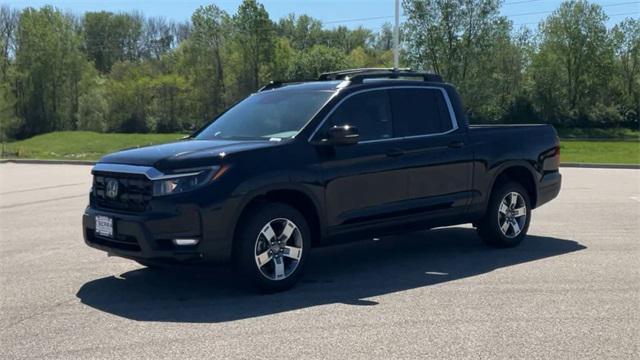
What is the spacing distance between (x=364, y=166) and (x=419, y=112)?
116 cm

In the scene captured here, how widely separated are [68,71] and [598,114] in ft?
177

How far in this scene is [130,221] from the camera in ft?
19.4

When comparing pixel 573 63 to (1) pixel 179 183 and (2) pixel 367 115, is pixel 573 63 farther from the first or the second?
(1) pixel 179 183

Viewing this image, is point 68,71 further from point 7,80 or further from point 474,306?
point 474,306

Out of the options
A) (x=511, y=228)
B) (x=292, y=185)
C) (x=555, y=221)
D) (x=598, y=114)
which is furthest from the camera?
(x=598, y=114)

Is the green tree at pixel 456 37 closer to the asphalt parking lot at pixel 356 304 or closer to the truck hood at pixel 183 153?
the asphalt parking lot at pixel 356 304

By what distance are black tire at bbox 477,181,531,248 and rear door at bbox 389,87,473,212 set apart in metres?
0.52

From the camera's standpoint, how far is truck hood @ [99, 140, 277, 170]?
5891 millimetres

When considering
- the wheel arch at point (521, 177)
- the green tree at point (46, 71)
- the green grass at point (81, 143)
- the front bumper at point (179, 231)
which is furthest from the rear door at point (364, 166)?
the green tree at point (46, 71)

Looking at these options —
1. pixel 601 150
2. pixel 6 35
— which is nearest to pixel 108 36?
pixel 6 35

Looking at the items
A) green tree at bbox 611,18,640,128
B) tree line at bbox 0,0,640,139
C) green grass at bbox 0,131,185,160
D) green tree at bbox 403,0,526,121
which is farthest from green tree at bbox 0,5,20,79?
Answer: green tree at bbox 611,18,640,128

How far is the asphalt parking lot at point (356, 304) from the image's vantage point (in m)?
4.79

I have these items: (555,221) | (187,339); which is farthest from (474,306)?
(555,221)

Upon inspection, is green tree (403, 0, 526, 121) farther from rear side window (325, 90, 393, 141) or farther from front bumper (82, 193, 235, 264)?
front bumper (82, 193, 235, 264)
